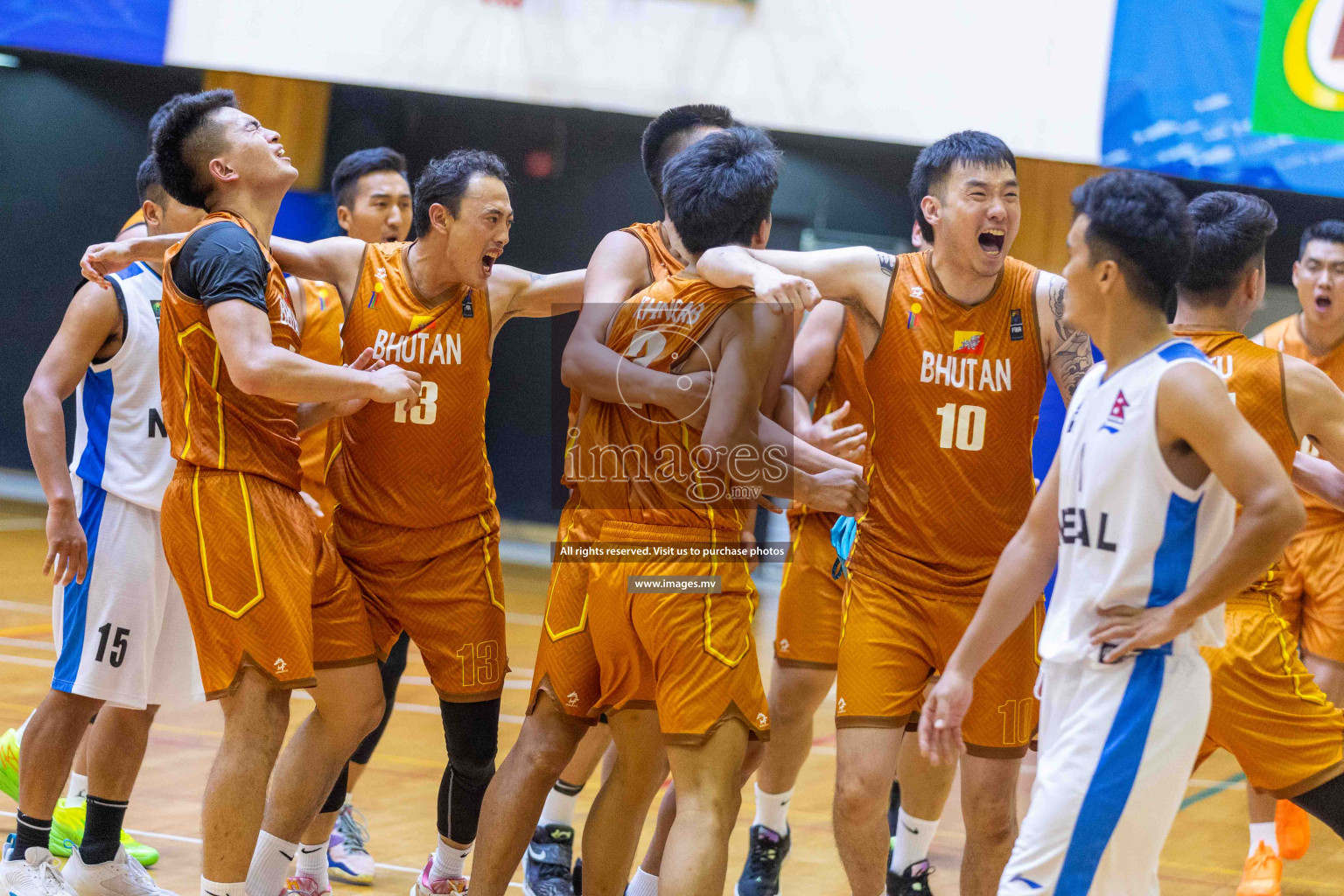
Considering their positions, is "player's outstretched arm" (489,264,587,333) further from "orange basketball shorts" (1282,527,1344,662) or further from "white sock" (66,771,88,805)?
"orange basketball shorts" (1282,527,1344,662)

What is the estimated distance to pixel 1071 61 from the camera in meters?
9.27

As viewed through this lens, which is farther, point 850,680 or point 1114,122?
point 1114,122

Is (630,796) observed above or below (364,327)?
below

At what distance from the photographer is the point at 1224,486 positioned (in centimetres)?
273

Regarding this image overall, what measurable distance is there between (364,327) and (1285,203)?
30.3 ft

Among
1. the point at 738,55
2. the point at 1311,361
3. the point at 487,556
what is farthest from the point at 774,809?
the point at 738,55

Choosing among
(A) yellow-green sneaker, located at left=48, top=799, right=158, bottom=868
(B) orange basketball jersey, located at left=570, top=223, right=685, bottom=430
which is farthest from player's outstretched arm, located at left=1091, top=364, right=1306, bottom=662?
(A) yellow-green sneaker, located at left=48, top=799, right=158, bottom=868

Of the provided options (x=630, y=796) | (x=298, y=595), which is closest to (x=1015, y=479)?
(x=630, y=796)

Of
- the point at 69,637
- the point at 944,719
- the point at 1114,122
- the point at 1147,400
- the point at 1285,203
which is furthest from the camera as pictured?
the point at 1285,203

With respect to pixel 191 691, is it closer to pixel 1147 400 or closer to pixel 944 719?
pixel 944 719

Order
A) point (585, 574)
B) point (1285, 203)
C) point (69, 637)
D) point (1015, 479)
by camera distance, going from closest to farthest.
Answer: point (585, 574) → point (1015, 479) → point (69, 637) → point (1285, 203)

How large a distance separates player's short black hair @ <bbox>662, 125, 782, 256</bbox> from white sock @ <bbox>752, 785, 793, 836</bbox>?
2202mm

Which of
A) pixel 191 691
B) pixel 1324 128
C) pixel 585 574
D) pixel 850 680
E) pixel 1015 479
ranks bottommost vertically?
pixel 191 691

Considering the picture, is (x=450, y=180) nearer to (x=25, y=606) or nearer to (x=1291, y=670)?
(x=1291, y=670)
